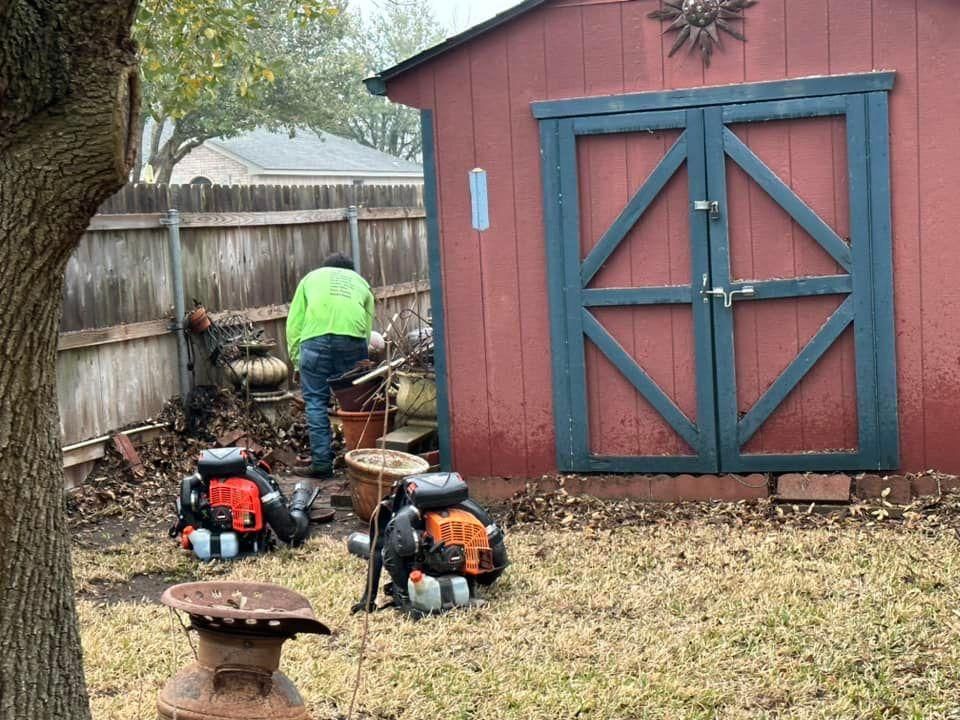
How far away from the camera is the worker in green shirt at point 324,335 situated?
34.5 ft

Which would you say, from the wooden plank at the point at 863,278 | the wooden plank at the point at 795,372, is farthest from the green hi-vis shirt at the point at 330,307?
the wooden plank at the point at 863,278

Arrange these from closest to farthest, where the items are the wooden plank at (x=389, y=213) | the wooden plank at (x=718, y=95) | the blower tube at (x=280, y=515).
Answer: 1. the blower tube at (x=280, y=515)
2. the wooden plank at (x=718, y=95)
3. the wooden plank at (x=389, y=213)

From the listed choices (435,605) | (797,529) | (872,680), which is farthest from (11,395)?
(797,529)

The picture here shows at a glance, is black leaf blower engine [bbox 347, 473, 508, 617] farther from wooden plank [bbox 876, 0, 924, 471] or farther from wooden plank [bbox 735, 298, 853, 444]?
wooden plank [bbox 876, 0, 924, 471]

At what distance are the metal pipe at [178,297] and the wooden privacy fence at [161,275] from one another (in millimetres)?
50

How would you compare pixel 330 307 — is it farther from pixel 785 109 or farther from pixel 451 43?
pixel 785 109

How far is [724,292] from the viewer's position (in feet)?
27.7

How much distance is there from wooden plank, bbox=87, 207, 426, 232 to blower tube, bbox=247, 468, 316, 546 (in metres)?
2.33

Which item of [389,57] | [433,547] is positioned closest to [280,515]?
[433,547]

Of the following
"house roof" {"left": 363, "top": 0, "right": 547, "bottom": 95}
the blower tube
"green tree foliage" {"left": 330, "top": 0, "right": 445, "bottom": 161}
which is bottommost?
the blower tube

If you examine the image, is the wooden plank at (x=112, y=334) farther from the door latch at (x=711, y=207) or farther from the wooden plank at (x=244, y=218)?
the door latch at (x=711, y=207)

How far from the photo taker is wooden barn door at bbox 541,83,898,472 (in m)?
Answer: 8.23

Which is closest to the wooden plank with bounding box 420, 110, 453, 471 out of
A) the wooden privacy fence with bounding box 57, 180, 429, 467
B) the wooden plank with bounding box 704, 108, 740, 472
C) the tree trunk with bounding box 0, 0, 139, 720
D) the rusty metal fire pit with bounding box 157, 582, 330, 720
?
the wooden plank with bounding box 704, 108, 740, 472

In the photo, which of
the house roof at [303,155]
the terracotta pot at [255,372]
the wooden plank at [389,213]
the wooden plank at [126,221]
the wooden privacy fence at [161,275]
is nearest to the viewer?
the wooden privacy fence at [161,275]
